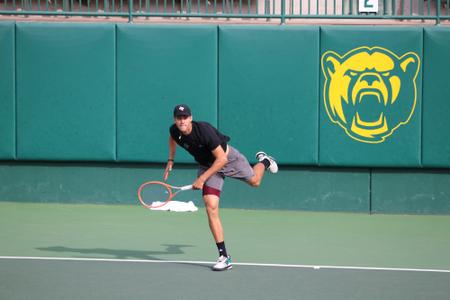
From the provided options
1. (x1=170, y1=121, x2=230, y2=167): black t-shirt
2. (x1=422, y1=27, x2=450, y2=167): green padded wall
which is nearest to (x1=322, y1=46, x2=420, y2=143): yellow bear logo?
(x1=422, y1=27, x2=450, y2=167): green padded wall

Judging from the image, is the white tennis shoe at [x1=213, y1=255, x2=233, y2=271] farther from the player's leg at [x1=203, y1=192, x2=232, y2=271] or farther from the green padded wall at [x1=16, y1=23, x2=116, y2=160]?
the green padded wall at [x1=16, y1=23, x2=116, y2=160]

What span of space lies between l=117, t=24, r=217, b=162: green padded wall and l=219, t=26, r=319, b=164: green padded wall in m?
0.25

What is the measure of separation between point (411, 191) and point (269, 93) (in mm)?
2716

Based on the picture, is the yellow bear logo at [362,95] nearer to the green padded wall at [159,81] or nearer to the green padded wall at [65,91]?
the green padded wall at [159,81]

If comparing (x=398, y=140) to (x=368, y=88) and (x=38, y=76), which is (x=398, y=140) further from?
(x=38, y=76)

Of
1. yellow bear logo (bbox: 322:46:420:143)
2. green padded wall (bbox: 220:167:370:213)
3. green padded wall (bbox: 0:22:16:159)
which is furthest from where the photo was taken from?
green padded wall (bbox: 0:22:16:159)

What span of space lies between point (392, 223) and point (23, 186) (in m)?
5.90

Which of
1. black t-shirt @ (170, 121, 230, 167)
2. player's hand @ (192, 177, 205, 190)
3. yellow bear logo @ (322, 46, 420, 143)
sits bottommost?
player's hand @ (192, 177, 205, 190)

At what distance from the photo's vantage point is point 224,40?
45.7 feet

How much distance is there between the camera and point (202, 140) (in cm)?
914

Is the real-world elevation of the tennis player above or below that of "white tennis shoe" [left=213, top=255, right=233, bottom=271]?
above

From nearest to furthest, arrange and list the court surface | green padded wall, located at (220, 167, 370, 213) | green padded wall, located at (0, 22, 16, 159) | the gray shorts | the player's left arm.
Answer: the court surface, the player's left arm, the gray shorts, green padded wall, located at (220, 167, 370, 213), green padded wall, located at (0, 22, 16, 159)

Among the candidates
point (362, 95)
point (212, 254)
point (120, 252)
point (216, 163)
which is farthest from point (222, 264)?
point (362, 95)

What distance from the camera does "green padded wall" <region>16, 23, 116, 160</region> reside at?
46.2ft
